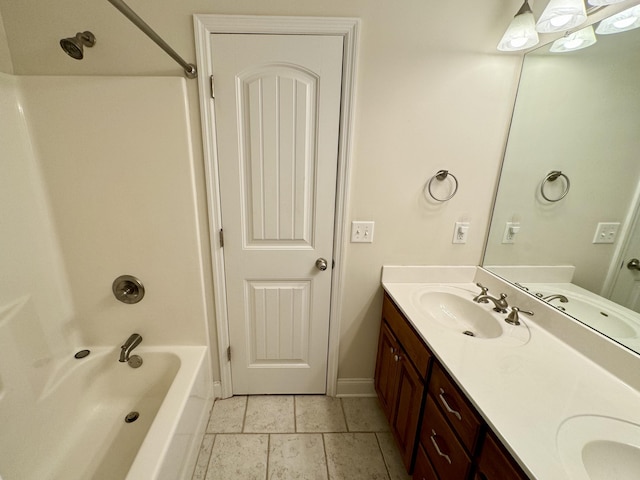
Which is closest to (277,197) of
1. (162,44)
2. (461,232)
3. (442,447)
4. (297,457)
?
(162,44)

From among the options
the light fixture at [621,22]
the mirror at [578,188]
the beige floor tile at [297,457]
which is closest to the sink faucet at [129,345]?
the beige floor tile at [297,457]

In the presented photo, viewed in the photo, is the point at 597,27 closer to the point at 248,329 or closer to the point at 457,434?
the point at 457,434

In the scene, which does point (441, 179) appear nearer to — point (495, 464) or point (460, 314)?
point (460, 314)

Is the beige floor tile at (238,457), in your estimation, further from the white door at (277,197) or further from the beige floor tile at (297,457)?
the white door at (277,197)

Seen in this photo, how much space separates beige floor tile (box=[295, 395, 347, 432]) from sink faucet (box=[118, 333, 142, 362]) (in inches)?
40.0

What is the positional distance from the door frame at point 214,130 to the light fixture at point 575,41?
905mm

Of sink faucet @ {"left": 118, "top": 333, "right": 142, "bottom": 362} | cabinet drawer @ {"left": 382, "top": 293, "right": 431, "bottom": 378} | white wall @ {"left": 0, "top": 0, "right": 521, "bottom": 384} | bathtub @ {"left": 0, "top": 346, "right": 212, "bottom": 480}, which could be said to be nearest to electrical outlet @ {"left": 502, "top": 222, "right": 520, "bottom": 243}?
white wall @ {"left": 0, "top": 0, "right": 521, "bottom": 384}

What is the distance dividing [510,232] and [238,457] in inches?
74.0

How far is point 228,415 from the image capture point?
1.58m

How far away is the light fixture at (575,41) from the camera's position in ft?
3.37

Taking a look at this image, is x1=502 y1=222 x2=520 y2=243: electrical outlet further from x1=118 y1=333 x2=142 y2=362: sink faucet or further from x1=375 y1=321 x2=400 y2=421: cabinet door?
x1=118 y1=333 x2=142 y2=362: sink faucet

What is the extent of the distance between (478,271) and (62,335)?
2323mm

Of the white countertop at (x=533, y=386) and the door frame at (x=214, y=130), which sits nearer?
the white countertop at (x=533, y=386)

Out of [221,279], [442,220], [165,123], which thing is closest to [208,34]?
[165,123]
